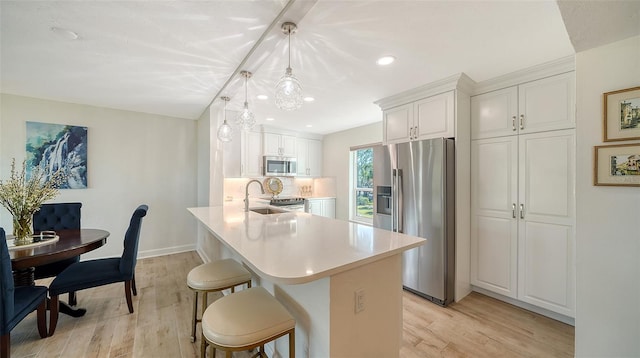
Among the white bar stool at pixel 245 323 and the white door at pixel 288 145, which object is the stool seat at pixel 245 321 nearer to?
the white bar stool at pixel 245 323

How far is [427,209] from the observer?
2639 millimetres

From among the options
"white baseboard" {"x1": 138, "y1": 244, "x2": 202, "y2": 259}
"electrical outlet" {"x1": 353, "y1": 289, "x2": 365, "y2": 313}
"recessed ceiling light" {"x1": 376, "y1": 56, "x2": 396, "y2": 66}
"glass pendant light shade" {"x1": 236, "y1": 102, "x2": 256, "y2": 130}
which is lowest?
"white baseboard" {"x1": 138, "y1": 244, "x2": 202, "y2": 259}

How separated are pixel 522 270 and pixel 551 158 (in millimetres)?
1123

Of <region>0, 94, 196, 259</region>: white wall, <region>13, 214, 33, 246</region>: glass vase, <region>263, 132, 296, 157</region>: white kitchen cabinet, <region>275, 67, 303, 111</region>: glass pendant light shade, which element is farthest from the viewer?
<region>263, 132, 296, 157</region>: white kitchen cabinet

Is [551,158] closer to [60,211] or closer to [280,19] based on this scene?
[280,19]

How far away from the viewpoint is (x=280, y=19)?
5.22ft

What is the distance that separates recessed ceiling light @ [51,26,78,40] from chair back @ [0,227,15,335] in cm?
141

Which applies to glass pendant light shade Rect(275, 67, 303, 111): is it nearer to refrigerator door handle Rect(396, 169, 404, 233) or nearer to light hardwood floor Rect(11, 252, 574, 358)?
refrigerator door handle Rect(396, 169, 404, 233)

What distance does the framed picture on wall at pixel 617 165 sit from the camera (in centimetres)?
122

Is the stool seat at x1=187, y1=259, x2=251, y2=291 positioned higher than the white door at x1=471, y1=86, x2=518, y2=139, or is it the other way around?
the white door at x1=471, y1=86, x2=518, y2=139

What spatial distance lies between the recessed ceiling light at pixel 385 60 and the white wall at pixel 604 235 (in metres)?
Result: 1.19

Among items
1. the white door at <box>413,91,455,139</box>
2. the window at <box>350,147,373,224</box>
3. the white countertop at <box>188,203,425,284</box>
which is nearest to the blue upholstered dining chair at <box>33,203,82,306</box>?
the white countertop at <box>188,203,425,284</box>

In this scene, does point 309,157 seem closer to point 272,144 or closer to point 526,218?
point 272,144

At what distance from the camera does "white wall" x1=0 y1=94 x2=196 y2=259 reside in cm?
314
